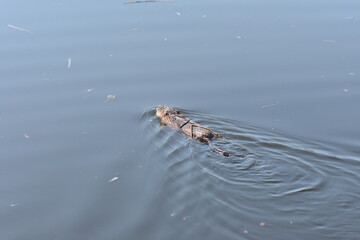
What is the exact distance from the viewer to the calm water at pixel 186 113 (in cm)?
632

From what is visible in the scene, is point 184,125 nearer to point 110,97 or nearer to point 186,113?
point 186,113

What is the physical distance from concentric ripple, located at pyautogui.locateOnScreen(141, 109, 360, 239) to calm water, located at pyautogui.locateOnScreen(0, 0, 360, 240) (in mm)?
19

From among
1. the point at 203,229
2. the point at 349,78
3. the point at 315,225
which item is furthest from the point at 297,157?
the point at 349,78

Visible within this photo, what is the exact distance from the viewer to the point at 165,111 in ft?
27.2

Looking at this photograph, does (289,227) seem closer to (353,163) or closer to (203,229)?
(203,229)

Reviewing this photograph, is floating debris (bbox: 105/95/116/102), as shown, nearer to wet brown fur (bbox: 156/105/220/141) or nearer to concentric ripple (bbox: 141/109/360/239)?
wet brown fur (bbox: 156/105/220/141)

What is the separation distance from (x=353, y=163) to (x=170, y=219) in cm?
256

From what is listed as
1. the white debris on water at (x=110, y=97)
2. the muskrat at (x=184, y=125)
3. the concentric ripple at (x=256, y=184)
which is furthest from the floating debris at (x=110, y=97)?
the concentric ripple at (x=256, y=184)

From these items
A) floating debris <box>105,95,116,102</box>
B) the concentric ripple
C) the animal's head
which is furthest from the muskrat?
floating debris <box>105,95,116,102</box>

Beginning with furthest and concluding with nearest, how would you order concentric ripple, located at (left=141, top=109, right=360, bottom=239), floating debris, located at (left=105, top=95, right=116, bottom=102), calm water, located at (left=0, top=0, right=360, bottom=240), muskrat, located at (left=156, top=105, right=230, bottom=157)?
floating debris, located at (left=105, top=95, right=116, bottom=102)
muskrat, located at (left=156, top=105, right=230, bottom=157)
calm water, located at (left=0, top=0, right=360, bottom=240)
concentric ripple, located at (left=141, top=109, right=360, bottom=239)

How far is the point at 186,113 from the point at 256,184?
7.15ft

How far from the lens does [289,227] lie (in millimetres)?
6082

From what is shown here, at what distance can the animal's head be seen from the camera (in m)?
8.28

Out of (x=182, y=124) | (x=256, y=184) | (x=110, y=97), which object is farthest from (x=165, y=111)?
(x=256, y=184)
